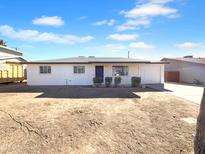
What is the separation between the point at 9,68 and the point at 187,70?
23.0m

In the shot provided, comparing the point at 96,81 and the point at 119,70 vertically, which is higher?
the point at 119,70

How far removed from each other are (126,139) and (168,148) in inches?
55.4

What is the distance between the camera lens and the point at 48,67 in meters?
24.4

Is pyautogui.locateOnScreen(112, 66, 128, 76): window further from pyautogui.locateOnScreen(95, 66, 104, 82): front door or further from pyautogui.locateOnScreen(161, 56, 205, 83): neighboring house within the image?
pyautogui.locateOnScreen(161, 56, 205, 83): neighboring house

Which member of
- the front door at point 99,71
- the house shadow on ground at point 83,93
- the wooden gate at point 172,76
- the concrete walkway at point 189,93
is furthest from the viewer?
the wooden gate at point 172,76

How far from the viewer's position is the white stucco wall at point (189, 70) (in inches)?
1154

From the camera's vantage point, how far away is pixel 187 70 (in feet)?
105

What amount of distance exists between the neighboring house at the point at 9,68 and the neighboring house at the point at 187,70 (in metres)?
20.8

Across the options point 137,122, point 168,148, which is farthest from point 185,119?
point 168,148

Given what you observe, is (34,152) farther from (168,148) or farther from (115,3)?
(115,3)

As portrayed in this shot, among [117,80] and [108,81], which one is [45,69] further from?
[117,80]

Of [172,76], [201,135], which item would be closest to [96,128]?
[201,135]

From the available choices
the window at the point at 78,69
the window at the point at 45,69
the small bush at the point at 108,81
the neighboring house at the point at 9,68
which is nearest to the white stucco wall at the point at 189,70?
the small bush at the point at 108,81

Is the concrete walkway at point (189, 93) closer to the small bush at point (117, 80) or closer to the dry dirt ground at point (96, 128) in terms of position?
the dry dirt ground at point (96, 128)
